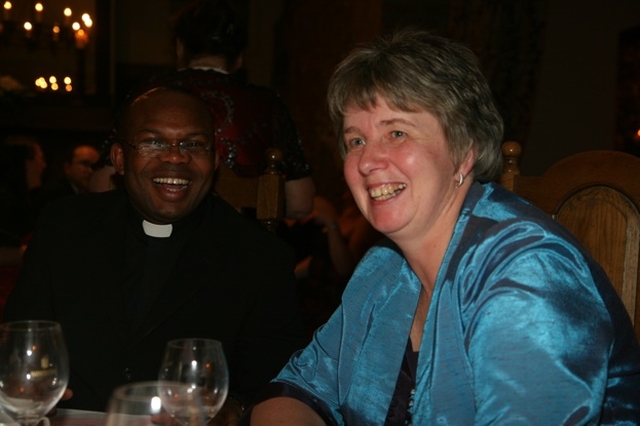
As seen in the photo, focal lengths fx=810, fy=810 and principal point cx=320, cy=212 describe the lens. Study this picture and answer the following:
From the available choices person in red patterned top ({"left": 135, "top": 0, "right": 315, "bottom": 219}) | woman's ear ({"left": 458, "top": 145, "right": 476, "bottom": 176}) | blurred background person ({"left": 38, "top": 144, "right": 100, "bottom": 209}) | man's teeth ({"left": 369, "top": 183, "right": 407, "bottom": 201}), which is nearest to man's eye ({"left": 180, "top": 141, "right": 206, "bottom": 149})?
person in red patterned top ({"left": 135, "top": 0, "right": 315, "bottom": 219})

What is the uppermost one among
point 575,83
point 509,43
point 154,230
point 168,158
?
point 509,43

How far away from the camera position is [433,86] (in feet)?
5.23

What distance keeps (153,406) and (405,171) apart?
2.85 feet

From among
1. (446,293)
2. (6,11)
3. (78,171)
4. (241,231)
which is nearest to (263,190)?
(241,231)

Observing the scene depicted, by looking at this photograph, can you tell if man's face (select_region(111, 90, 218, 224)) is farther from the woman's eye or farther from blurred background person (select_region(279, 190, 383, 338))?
blurred background person (select_region(279, 190, 383, 338))

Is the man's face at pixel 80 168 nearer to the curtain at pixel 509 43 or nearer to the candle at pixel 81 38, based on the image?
the curtain at pixel 509 43

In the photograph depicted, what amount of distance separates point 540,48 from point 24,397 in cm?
596

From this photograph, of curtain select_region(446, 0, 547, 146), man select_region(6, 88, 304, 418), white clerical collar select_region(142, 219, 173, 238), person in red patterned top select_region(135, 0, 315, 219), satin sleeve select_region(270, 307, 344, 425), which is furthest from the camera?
curtain select_region(446, 0, 547, 146)

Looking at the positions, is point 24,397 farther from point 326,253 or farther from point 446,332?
point 326,253

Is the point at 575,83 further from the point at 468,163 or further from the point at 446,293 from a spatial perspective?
the point at 446,293

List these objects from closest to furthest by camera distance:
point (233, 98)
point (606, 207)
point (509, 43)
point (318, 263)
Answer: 1. point (606, 207)
2. point (233, 98)
3. point (318, 263)
4. point (509, 43)

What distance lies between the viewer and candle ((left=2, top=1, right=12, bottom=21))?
969 cm

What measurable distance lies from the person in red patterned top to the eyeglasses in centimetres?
60

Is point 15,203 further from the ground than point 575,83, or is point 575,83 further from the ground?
point 575,83
